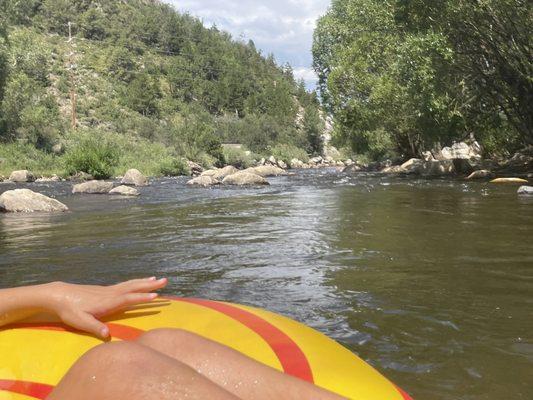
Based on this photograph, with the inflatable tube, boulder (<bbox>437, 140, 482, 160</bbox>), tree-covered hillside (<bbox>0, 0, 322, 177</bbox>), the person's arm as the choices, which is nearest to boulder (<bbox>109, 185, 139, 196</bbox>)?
tree-covered hillside (<bbox>0, 0, 322, 177</bbox>)

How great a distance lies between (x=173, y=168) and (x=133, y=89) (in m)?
32.9

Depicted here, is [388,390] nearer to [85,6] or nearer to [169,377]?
[169,377]

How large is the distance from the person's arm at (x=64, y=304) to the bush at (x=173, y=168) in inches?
1042

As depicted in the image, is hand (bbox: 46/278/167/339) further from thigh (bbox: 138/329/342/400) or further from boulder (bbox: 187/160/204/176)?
boulder (bbox: 187/160/204/176)

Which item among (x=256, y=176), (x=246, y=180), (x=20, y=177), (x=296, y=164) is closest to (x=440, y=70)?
(x=256, y=176)

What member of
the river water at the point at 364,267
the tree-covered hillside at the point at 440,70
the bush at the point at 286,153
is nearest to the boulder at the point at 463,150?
the tree-covered hillside at the point at 440,70

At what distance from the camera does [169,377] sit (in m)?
1.23

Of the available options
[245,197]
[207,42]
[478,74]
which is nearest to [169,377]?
[245,197]

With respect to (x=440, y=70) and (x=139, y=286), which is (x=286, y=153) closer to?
(x=440, y=70)

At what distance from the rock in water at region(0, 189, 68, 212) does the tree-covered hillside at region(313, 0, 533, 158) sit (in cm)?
1146

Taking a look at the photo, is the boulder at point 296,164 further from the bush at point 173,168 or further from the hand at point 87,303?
the hand at point 87,303

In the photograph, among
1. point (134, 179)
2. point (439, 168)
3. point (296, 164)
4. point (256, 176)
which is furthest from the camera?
point (296, 164)

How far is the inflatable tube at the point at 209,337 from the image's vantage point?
5.65ft

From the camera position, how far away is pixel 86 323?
6.10ft
